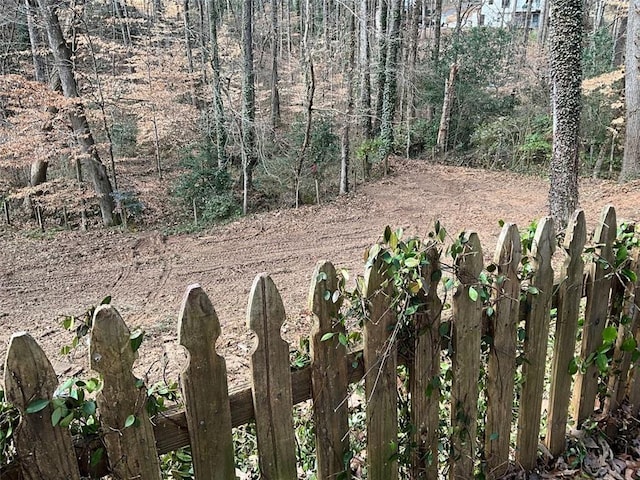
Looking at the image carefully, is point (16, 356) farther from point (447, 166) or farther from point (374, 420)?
point (447, 166)

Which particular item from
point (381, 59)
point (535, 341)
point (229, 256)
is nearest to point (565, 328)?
point (535, 341)

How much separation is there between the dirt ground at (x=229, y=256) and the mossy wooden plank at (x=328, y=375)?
7.90 feet

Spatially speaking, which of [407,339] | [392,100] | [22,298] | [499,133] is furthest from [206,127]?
[407,339]

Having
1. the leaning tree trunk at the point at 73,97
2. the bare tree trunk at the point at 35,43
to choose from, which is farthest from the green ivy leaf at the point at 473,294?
the bare tree trunk at the point at 35,43

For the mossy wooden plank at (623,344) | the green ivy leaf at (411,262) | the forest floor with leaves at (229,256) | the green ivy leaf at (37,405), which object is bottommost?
the forest floor with leaves at (229,256)

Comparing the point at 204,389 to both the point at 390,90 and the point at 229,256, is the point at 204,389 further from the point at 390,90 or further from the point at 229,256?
the point at 390,90

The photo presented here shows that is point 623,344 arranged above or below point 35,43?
below

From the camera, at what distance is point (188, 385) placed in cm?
134

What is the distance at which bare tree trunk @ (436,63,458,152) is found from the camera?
15617 mm

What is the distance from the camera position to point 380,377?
1.65 meters

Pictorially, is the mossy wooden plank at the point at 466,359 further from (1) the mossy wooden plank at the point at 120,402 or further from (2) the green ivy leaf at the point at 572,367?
(1) the mossy wooden plank at the point at 120,402

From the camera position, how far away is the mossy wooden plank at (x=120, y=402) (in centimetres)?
119

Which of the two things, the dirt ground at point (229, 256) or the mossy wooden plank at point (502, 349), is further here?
the dirt ground at point (229, 256)

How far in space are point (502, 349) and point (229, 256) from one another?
20.9ft
